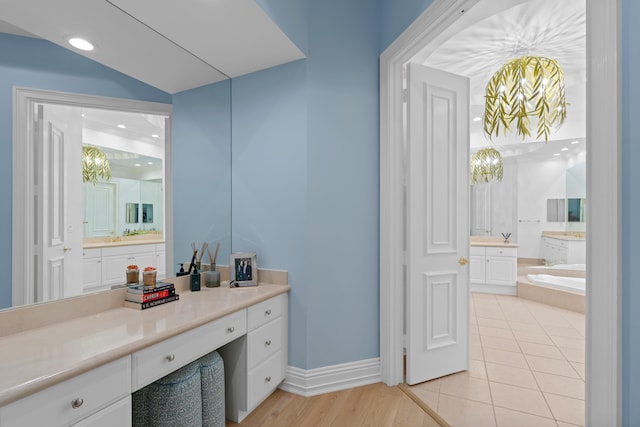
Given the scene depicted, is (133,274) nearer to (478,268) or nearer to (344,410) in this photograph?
(344,410)

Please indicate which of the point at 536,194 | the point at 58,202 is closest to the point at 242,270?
the point at 58,202

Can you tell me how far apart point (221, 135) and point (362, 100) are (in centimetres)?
112

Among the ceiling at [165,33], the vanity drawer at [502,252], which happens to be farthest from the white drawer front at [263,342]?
the vanity drawer at [502,252]

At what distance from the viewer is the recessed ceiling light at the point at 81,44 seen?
1.67m

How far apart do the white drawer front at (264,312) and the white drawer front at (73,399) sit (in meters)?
0.78

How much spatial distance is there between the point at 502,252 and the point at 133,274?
547 centimetres

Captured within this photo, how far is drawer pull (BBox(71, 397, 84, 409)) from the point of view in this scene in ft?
3.49

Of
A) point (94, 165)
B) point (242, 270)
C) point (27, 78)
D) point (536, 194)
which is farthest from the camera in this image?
point (536, 194)

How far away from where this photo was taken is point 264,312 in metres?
2.07

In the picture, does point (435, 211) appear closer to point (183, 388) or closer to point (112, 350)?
point (183, 388)

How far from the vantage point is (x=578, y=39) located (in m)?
3.26

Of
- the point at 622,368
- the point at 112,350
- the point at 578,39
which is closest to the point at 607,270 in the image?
the point at 622,368

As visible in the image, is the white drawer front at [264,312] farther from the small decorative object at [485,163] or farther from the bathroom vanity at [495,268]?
the small decorative object at [485,163]

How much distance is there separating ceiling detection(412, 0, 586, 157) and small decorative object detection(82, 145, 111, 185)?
2.31m
